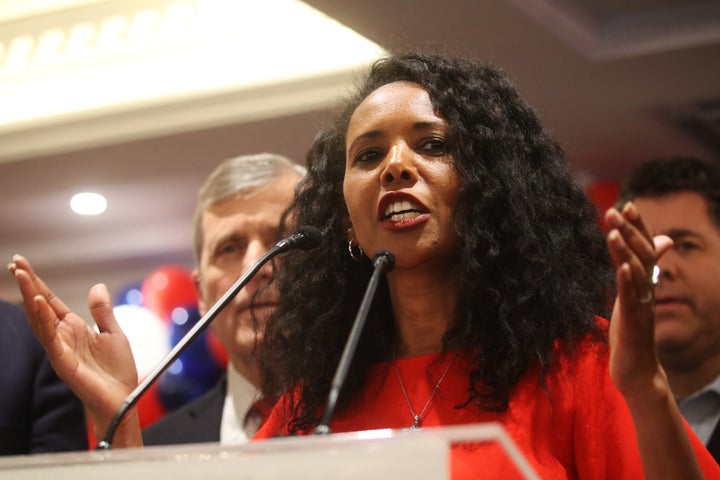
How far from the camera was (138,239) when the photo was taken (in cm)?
784

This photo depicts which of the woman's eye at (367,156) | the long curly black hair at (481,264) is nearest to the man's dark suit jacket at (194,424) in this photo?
the long curly black hair at (481,264)

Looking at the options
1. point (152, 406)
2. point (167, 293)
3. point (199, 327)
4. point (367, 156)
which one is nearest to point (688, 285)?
point (367, 156)

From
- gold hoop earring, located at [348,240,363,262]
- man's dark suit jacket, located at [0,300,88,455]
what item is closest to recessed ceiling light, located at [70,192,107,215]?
man's dark suit jacket, located at [0,300,88,455]

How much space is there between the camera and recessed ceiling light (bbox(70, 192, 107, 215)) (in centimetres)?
679

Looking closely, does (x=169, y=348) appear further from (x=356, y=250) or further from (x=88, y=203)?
(x=356, y=250)

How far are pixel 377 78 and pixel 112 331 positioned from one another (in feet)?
2.32

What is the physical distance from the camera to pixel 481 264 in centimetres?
190

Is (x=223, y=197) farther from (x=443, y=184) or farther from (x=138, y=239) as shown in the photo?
(x=138, y=239)

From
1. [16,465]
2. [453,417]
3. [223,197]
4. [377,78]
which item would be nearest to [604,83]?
[223,197]

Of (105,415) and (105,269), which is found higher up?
(105,269)

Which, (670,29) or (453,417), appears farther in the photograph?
(670,29)

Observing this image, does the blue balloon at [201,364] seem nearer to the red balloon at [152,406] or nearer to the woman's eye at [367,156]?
the red balloon at [152,406]

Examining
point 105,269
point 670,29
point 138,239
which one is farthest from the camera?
point 105,269

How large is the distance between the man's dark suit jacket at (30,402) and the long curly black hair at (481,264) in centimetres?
62
